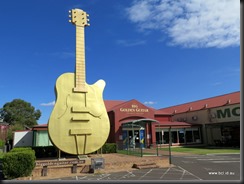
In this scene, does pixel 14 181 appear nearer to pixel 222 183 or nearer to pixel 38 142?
pixel 222 183

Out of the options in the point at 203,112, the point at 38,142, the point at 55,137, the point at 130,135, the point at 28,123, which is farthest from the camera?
the point at 28,123

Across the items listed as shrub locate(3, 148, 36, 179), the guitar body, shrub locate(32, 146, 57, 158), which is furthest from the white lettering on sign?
shrub locate(3, 148, 36, 179)

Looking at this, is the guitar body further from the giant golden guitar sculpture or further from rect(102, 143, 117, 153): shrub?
rect(102, 143, 117, 153): shrub

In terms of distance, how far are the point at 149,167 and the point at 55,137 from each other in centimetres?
578

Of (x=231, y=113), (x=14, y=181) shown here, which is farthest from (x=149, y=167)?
(x=231, y=113)

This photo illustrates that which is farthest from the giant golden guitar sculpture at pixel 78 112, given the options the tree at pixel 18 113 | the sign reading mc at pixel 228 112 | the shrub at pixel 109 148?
the tree at pixel 18 113

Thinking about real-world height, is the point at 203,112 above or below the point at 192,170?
above

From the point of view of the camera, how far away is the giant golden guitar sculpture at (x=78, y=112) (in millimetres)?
14758

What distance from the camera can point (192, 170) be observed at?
481 inches

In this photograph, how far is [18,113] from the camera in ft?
210

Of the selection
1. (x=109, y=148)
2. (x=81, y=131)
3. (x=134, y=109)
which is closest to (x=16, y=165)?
(x=81, y=131)

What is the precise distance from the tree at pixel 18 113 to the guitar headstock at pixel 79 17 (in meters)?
52.0

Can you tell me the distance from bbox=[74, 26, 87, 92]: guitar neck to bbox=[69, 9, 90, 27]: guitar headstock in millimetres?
353

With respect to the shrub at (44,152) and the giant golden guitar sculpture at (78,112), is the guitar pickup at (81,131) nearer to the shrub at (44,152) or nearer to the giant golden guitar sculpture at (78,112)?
the giant golden guitar sculpture at (78,112)
